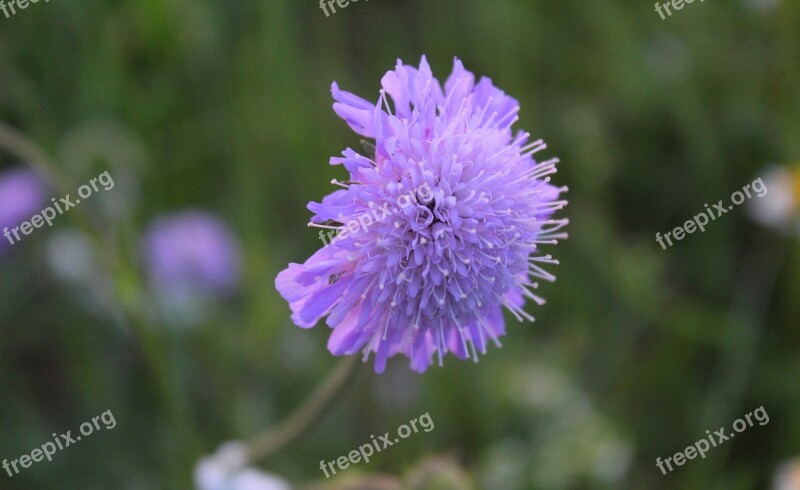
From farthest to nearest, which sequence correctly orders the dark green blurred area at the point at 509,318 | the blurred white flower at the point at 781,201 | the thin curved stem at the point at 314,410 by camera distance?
the blurred white flower at the point at 781,201 < the dark green blurred area at the point at 509,318 < the thin curved stem at the point at 314,410

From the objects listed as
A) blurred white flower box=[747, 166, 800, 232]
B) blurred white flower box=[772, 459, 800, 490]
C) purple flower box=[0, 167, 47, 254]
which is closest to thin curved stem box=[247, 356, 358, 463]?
purple flower box=[0, 167, 47, 254]

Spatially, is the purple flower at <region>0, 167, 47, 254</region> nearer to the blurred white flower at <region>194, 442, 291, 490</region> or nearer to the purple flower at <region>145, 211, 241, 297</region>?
the purple flower at <region>145, 211, 241, 297</region>

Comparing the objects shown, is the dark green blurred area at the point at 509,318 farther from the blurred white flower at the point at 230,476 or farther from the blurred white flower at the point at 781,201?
the blurred white flower at the point at 230,476

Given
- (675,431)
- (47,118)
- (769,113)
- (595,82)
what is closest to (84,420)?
(47,118)

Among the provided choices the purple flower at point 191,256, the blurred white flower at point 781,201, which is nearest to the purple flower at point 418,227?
the purple flower at point 191,256

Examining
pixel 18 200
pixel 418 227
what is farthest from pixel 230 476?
pixel 18 200

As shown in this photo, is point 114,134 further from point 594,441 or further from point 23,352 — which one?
point 594,441

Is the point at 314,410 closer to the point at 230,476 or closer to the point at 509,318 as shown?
the point at 230,476
